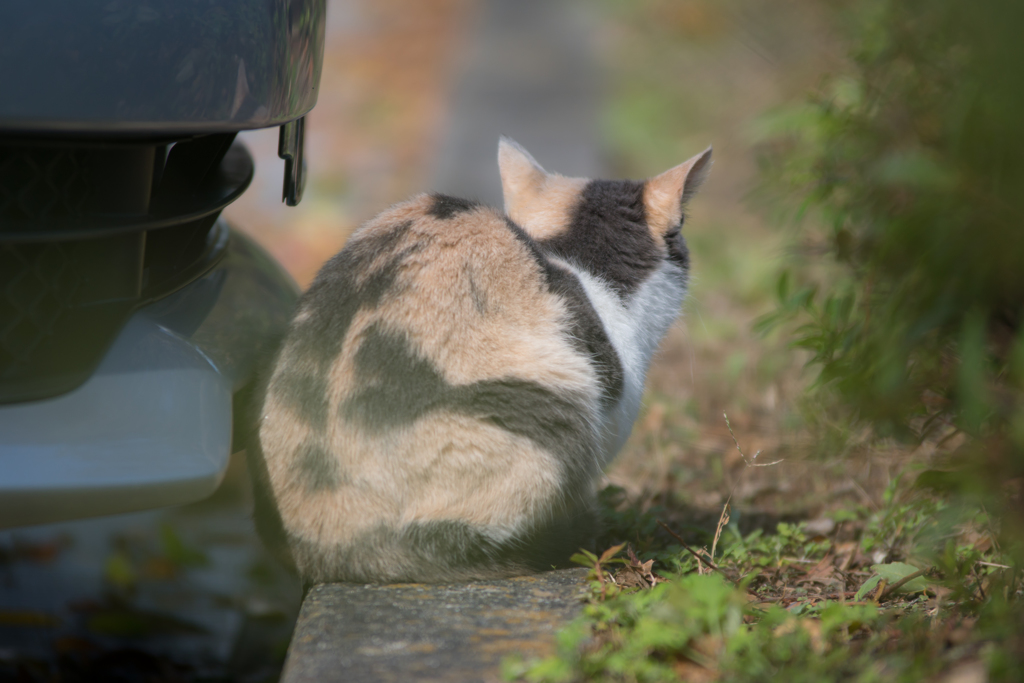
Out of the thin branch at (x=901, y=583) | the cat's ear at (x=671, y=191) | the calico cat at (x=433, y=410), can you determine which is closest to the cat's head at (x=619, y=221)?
the cat's ear at (x=671, y=191)

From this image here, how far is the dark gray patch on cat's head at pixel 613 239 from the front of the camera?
2578mm

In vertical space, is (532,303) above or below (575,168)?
above

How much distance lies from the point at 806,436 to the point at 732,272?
2.25 m

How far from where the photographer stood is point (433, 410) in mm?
2088

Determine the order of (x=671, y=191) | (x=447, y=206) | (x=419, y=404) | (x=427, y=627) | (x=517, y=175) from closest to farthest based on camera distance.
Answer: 1. (x=427, y=627)
2. (x=419, y=404)
3. (x=447, y=206)
4. (x=671, y=191)
5. (x=517, y=175)

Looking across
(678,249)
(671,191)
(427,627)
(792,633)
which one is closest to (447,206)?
(671,191)

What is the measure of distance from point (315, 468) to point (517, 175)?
1299 millimetres

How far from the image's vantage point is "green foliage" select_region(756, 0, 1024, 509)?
1.50 meters

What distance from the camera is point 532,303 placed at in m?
2.24

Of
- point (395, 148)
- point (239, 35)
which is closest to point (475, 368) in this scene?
point (239, 35)

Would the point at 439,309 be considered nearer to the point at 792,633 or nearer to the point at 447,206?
the point at 447,206

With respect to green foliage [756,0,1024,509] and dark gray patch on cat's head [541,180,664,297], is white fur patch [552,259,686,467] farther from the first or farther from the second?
green foliage [756,0,1024,509]

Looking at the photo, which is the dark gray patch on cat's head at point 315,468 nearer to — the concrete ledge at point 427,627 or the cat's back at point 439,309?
the cat's back at point 439,309

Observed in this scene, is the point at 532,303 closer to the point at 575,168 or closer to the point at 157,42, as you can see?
the point at 157,42
